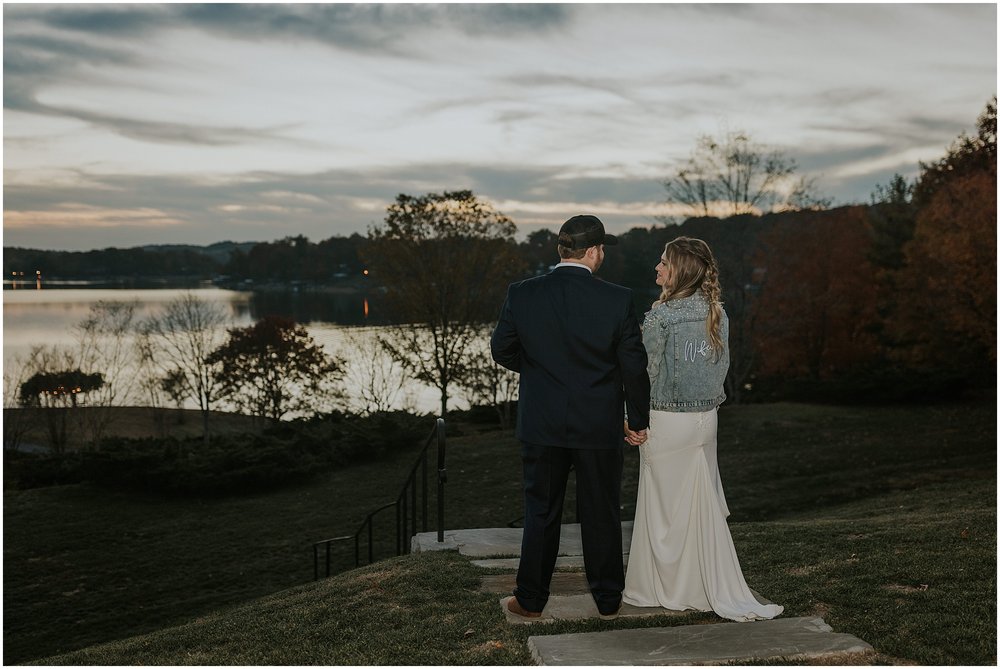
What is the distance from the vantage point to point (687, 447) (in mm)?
4500

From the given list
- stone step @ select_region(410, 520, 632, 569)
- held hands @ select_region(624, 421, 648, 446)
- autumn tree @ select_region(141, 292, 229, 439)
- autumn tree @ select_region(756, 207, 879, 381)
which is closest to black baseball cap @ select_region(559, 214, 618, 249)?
held hands @ select_region(624, 421, 648, 446)

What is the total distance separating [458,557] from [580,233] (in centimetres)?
347

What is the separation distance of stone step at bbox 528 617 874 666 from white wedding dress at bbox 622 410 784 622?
0.29 m

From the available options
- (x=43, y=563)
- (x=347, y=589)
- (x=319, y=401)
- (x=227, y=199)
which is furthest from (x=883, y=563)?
(x=227, y=199)

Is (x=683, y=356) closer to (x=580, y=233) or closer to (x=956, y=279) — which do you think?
(x=580, y=233)

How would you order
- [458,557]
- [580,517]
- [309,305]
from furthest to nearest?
1. [309,305]
2. [458,557]
3. [580,517]

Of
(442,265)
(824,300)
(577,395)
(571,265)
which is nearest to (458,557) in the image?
(577,395)

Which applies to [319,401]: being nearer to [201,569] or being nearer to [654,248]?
[654,248]

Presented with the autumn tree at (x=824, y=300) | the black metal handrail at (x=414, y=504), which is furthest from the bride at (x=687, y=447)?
the autumn tree at (x=824, y=300)

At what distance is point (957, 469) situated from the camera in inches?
575

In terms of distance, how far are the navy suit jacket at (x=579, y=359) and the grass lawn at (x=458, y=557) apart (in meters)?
1.05

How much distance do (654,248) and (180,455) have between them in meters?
13.5

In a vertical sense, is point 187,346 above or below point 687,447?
below

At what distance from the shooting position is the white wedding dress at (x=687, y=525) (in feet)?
14.6
